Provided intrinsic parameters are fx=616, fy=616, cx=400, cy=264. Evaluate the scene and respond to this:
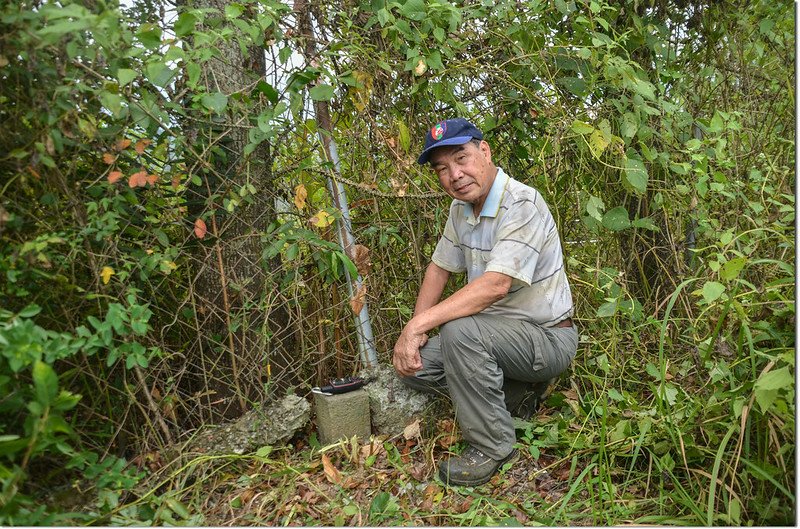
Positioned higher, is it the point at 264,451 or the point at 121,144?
the point at 121,144

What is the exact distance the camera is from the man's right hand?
8.95 feet

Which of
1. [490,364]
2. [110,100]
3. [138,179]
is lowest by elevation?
[490,364]

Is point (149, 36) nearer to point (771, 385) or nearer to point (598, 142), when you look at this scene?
point (598, 142)

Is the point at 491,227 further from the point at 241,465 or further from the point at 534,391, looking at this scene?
the point at 241,465

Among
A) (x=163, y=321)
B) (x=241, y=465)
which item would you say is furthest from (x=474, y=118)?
(x=241, y=465)

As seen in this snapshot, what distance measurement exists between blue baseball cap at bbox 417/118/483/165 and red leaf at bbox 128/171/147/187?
117cm

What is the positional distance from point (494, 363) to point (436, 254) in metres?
0.65

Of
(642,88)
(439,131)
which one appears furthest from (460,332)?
(642,88)

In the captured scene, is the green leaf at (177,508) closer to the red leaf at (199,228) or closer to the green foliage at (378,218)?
the green foliage at (378,218)

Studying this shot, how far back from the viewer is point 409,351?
2.74 m

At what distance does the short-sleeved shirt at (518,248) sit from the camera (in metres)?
2.59

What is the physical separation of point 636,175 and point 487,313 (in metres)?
0.95

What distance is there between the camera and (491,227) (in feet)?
8.99

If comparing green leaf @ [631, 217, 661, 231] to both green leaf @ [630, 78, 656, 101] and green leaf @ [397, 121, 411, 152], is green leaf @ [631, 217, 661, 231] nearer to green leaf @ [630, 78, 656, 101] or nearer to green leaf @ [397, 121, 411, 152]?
green leaf @ [630, 78, 656, 101]
